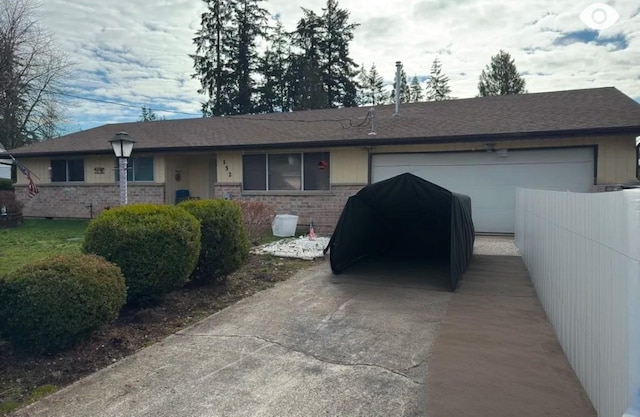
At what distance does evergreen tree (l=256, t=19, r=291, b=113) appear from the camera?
35094 millimetres

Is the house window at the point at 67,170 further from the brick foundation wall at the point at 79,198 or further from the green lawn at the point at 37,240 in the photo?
the green lawn at the point at 37,240

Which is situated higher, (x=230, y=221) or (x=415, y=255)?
(x=230, y=221)

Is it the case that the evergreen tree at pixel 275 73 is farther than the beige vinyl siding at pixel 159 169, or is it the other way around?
the evergreen tree at pixel 275 73

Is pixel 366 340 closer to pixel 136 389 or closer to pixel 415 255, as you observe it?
pixel 136 389

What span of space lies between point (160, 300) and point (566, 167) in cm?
1064

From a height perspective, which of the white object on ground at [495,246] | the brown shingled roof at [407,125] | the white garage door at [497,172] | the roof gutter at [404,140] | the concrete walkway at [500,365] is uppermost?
the brown shingled roof at [407,125]

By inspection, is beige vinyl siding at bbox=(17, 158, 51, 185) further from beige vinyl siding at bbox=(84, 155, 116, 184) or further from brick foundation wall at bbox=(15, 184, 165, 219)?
beige vinyl siding at bbox=(84, 155, 116, 184)

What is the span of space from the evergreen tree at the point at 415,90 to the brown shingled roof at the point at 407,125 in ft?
94.6

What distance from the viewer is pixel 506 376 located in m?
3.88

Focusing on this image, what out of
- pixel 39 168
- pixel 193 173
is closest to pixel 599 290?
pixel 193 173

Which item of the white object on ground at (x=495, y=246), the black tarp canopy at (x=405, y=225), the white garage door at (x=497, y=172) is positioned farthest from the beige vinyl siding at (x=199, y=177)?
the white object on ground at (x=495, y=246)

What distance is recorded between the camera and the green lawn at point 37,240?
8549 mm

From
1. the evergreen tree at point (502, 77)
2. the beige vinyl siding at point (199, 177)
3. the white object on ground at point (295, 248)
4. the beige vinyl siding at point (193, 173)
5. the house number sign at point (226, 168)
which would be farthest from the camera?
the evergreen tree at point (502, 77)

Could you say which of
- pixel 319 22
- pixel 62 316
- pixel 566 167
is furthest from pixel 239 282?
pixel 319 22
